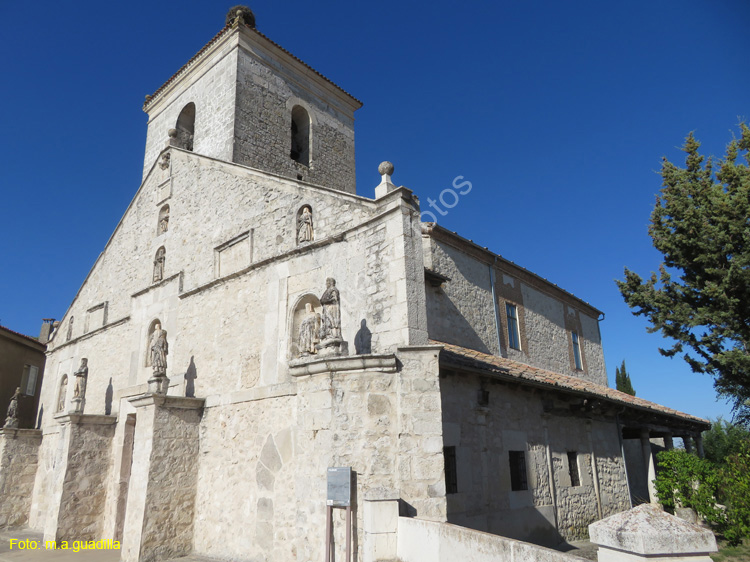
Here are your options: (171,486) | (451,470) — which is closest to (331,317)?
(451,470)

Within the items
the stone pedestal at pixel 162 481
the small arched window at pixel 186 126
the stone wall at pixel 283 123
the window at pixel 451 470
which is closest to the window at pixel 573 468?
the window at pixel 451 470

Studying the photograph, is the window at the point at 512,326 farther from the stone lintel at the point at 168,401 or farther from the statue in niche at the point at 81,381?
the statue in niche at the point at 81,381

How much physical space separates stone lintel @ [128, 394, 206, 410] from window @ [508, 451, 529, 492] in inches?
288

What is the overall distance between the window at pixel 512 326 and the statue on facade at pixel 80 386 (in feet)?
43.0

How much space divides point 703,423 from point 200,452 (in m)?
16.8

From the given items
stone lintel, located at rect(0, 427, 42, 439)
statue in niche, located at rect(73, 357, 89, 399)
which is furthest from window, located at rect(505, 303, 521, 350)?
stone lintel, located at rect(0, 427, 42, 439)

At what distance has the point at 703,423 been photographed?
18.3m

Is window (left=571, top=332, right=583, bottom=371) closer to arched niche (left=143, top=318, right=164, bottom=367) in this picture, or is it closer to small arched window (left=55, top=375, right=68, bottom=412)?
arched niche (left=143, top=318, right=164, bottom=367)

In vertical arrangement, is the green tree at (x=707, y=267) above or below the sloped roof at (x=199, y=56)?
below

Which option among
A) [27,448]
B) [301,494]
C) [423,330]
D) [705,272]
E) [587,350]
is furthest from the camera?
[587,350]

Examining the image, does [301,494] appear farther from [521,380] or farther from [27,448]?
[27,448]

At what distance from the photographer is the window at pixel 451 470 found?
31.8 feet

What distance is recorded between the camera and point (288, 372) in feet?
34.7

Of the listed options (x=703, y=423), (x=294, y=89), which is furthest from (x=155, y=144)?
(x=703, y=423)
